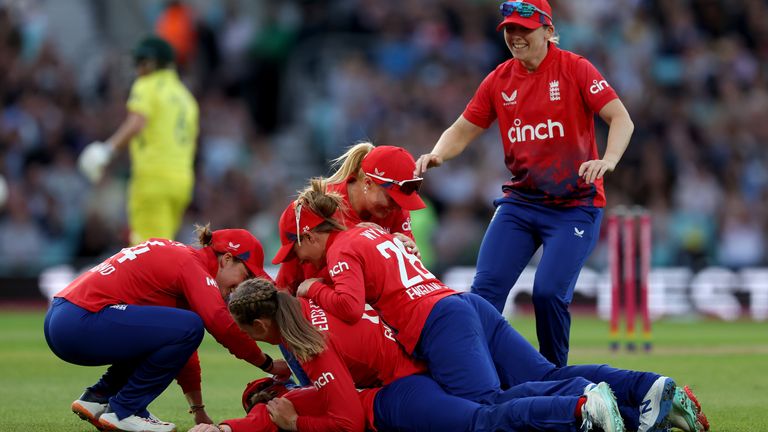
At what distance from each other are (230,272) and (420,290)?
1202mm

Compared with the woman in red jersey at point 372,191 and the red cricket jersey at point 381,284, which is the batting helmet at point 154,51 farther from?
the red cricket jersey at point 381,284

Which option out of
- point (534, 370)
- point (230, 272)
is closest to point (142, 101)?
point (230, 272)

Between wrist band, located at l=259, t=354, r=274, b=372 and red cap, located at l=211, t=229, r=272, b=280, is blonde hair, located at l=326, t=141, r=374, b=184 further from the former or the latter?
wrist band, located at l=259, t=354, r=274, b=372

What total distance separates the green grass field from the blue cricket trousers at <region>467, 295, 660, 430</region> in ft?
3.09

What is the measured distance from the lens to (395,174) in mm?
7352

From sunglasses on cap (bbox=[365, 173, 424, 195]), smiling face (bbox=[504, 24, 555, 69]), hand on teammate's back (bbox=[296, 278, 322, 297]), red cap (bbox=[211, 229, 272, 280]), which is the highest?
smiling face (bbox=[504, 24, 555, 69])

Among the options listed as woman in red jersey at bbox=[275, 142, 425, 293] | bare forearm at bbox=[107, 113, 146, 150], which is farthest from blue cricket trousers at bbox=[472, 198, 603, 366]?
bare forearm at bbox=[107, 113, 146, 150]

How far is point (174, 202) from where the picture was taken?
1260 cm

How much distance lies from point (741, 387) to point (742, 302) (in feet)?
27.6

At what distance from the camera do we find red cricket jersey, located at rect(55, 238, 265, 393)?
7020 mm

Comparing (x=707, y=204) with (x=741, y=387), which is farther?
(x=707, y=204)

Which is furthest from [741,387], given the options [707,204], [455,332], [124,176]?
[124,176]

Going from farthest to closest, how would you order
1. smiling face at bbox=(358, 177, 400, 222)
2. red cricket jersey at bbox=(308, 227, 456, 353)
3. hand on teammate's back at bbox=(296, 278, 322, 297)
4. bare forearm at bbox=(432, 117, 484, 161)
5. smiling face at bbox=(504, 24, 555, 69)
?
1. bare forearm at bbox=(432, 117, 484, 161)
2. smiling face at bbox=(504, 24, 555, 69)
3. smiling face at bbox=(358, 177, 400, 222)
4. hand on teammate's back at bbox=(296, 278, 322, 297)
5. red cricket jersey at bbox=(308, 227, 456, 353)

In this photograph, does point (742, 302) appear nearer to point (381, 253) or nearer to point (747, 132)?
point (747, 132)
